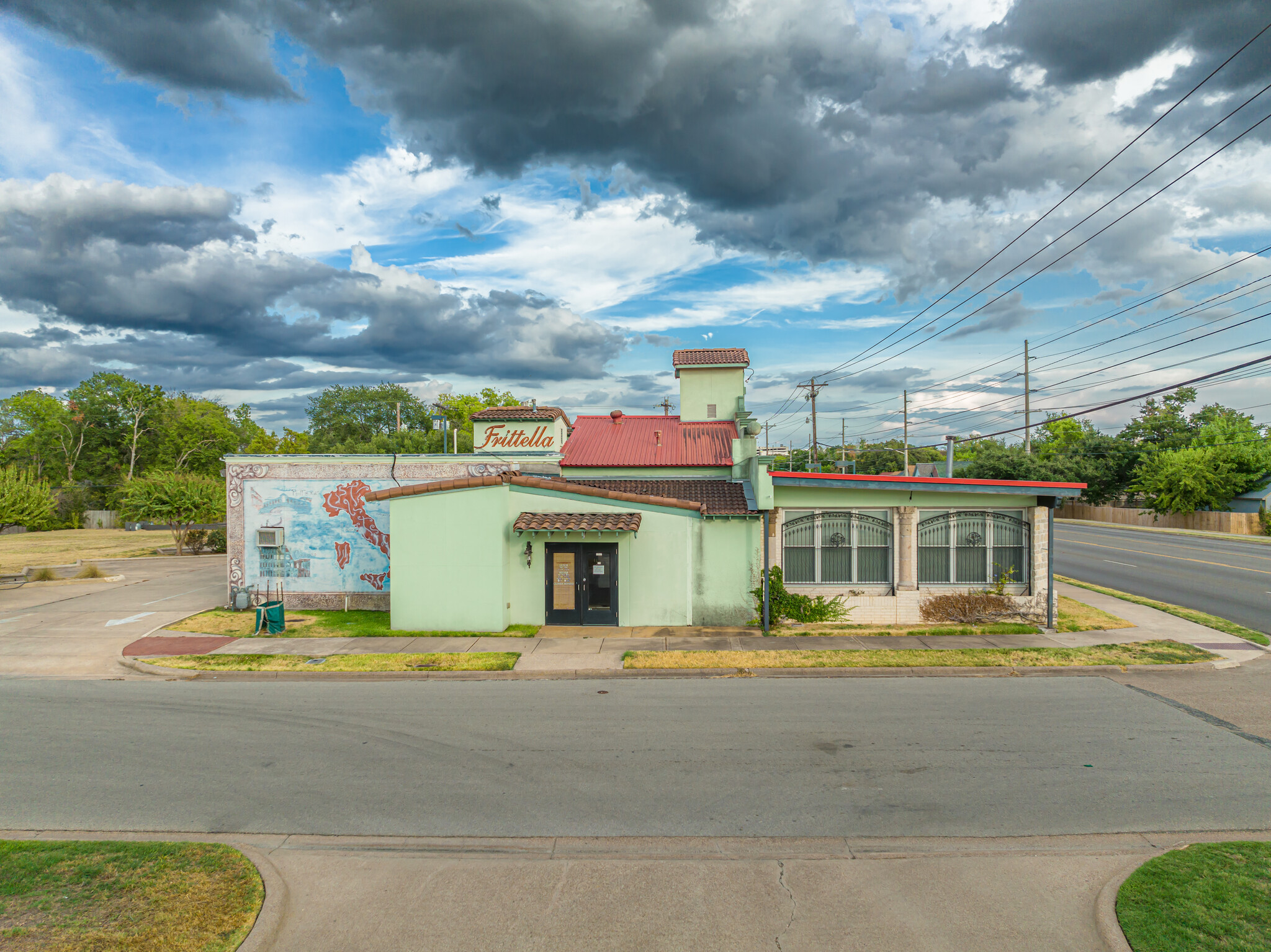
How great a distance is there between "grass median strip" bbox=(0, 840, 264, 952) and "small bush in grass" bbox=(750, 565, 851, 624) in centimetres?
1247

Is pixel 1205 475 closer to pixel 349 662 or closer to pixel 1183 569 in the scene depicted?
pixel 1183 569

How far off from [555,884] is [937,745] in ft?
19.8

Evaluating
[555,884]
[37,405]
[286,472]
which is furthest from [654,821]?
A: [37,405]

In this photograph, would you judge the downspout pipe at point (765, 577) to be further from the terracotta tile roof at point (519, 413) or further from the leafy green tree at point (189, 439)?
the leafy green tree at point (189, 439)

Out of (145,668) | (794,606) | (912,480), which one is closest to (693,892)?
(794,606)

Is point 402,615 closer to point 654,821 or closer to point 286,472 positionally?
point 286,472

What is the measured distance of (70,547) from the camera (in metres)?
42.3

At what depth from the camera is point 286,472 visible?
62.4ft

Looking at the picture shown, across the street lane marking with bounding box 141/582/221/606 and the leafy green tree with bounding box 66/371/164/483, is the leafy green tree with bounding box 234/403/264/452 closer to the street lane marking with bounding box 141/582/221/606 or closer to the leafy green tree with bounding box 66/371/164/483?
the leafy green tree with bounding box 66/371/164/483

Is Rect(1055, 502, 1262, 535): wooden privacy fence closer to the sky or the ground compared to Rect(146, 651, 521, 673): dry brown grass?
closer to the sky

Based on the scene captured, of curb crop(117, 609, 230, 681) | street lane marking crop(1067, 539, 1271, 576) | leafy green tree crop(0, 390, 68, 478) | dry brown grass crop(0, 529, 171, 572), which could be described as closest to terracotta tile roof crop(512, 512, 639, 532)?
curb crop(117, 609, 230, 681)

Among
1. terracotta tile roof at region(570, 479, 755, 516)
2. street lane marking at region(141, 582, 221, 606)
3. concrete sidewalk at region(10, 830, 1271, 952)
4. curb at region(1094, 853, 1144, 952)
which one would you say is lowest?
street lane marking at region(141, 582, 221, 606)

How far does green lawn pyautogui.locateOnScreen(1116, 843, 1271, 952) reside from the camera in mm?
5074

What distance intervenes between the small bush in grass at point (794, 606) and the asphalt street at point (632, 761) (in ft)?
13.4
